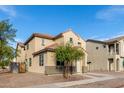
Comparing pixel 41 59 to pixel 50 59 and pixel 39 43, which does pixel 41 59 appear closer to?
pixel 50 59

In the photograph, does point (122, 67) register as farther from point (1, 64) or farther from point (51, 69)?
point (1, 64)

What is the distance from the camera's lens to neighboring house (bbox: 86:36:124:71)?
41.1 meters

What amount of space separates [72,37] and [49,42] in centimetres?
349

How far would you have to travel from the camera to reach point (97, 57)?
1741 inches

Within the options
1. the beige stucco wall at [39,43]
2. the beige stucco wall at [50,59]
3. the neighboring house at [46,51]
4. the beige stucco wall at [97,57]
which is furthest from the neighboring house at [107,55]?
the beige stucco wall at [50,59]

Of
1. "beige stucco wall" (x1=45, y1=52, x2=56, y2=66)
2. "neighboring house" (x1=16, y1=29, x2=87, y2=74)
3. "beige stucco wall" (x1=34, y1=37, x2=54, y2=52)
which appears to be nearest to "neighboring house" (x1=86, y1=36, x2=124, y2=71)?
"neighboring house" (x1=16, y1=29, x2=87, y2=74)

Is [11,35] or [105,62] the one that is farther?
[105,62]

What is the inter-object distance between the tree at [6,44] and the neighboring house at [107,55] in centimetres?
1778

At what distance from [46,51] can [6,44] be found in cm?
588

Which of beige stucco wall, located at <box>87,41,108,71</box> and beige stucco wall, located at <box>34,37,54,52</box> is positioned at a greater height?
beige stucco wall, located at <box>34,37,54,52</box>

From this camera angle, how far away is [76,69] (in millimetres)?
32375

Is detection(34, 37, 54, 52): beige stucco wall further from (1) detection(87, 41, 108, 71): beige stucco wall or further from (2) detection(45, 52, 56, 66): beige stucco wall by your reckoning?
(1) detection(87, 41, 108, 71): beige stucco wall

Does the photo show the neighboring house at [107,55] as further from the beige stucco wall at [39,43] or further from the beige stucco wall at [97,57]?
Result: the beige stucco wall at [39,43]
